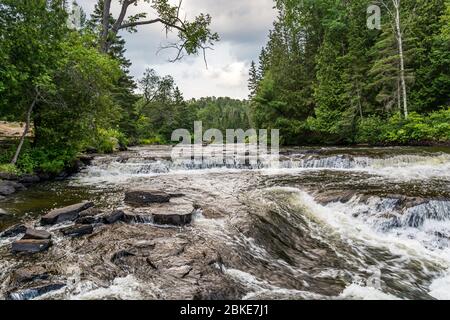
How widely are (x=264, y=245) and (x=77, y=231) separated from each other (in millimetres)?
3753

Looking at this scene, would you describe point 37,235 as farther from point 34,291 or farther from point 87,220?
point 34,291

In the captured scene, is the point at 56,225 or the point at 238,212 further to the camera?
the point at 238,212

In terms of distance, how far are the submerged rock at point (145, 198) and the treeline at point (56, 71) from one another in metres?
5.57

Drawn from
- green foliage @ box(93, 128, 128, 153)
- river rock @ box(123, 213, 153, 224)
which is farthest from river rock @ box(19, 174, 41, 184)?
river rock @ box(123, 213, 153, 224)

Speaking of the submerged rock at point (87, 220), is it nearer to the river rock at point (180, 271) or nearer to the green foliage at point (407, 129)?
the river rock at point (180, 271)

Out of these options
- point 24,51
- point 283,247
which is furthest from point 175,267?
point 24,51

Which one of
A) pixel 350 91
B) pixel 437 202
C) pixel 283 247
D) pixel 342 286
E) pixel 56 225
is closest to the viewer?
pixel 342 286

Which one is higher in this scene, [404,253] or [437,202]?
[437,202]

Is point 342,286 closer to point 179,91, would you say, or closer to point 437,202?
point 437,202

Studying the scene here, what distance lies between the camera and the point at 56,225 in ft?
21.8

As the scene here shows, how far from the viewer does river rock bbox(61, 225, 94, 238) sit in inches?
238

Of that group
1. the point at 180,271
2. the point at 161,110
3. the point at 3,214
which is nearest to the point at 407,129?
the point at 180,271

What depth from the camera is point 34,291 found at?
12.9 ft
